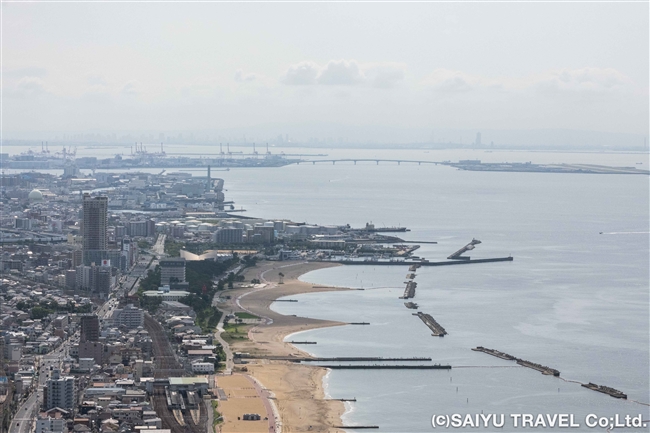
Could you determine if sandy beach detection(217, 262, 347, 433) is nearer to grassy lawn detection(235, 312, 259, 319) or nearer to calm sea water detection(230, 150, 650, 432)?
grassy lawn detection(235, 312, 259, 319)

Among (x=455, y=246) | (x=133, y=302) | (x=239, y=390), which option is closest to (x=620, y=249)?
(x=455, y=246)

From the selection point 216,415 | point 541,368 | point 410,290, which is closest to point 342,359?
point 541,368

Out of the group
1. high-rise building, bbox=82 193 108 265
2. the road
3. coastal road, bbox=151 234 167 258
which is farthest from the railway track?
coastal road, bbox=151 234 167 258

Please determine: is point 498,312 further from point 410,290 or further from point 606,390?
point 606,390

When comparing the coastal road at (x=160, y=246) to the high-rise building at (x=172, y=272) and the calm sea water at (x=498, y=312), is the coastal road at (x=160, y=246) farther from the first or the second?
the high-rise building at (x=172, y=272)

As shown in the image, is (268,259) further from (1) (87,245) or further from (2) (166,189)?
(2) (166,189)

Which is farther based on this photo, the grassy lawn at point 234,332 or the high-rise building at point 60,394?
the grassy lawn at point 234,332

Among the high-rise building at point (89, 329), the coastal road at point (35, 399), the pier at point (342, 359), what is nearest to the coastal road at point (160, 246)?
the high-rise building at point (89, 329)
